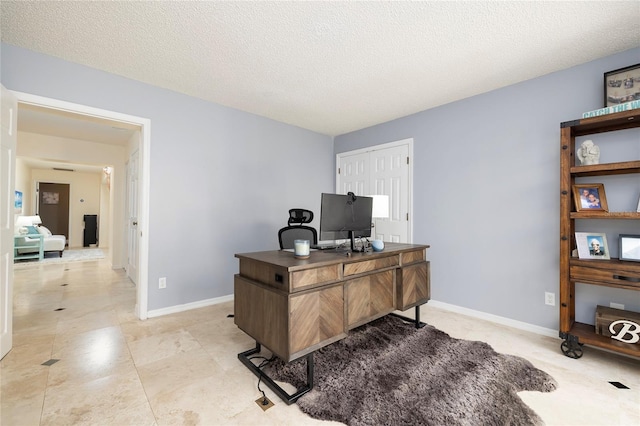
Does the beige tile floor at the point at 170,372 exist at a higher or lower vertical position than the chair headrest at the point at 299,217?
lower

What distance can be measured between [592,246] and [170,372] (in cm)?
357

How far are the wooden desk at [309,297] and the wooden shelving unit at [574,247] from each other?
141 cm

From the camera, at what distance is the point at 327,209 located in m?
2.25

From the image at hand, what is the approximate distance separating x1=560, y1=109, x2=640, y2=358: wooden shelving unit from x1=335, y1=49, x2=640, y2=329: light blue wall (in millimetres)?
216

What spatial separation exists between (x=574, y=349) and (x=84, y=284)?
20.4 feet

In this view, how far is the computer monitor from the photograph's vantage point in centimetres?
225

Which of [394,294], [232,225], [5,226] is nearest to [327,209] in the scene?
[394,294]

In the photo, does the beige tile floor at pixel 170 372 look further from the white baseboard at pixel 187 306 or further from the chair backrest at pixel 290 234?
the chair backrest at pixel 290 234

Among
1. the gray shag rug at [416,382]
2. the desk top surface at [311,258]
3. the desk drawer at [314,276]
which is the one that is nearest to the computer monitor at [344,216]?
the desk top surface at [311,258]

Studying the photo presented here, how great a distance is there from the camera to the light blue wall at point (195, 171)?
8.61ft

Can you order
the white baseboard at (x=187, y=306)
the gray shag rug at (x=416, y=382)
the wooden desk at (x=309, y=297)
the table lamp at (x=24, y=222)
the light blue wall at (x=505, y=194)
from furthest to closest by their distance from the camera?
the table lamp at (x=24, y=222) < the white baseboard at (x=187, y=306) < the light blue wall at (x=505, y=194) < the wooden desk at (x=309, y=297) < the gray shag rug at (x=416, y=382)

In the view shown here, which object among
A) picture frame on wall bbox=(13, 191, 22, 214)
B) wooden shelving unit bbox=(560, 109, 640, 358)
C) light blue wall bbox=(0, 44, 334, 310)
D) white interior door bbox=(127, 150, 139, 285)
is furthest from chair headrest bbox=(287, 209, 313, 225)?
picture frame on wall bbox=(13, 191, 22, 214)

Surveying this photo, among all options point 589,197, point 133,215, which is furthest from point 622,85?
point 133,215

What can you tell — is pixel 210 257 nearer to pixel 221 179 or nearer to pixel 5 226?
pixel 221 179
